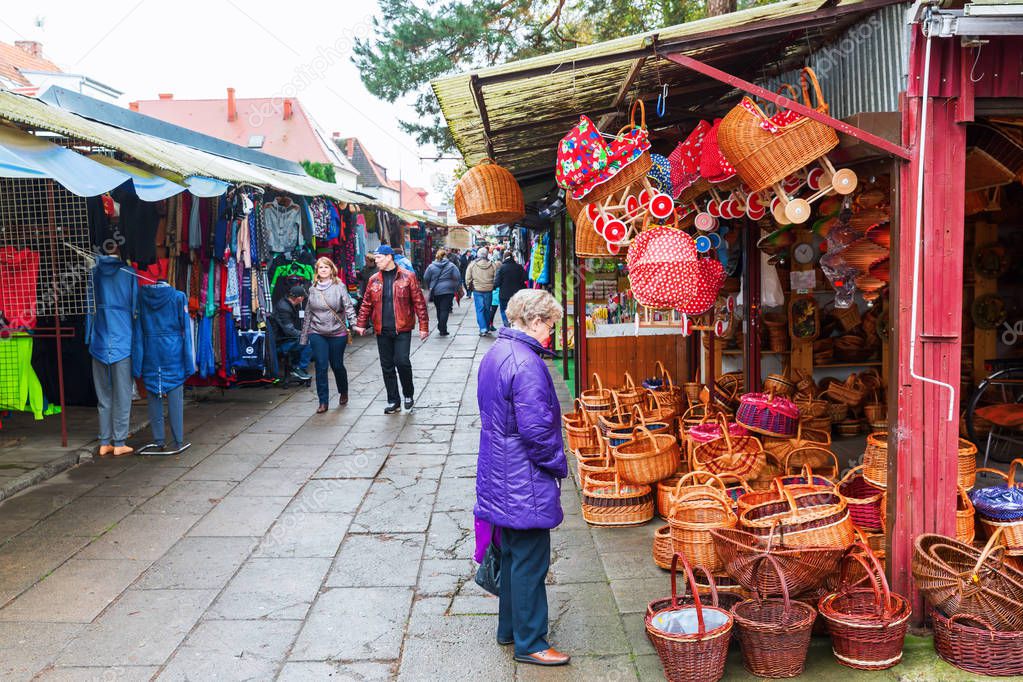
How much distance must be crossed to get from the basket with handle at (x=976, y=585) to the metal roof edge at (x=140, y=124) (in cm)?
857

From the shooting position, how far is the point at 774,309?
8.40 m

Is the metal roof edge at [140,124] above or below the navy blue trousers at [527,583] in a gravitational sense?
above

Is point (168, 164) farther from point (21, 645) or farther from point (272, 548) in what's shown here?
point (21, 645)

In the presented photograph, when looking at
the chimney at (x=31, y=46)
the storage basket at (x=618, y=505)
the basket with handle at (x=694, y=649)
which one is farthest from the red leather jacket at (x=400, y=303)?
the chimney at (x=31, y=46)

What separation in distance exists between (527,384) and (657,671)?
1438mm

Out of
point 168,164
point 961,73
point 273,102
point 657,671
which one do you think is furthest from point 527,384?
point 273,102

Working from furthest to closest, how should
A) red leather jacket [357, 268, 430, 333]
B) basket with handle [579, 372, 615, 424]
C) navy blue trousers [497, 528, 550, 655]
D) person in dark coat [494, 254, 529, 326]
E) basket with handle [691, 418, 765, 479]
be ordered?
1. person in dark coat [494, 254, 529, 326]
2. red leather jacket [357, 268, 430, 333]
3. basket with handle [579, 372, 615, 424]
4. basket with handle [691, 418, 765, 479]
5. navy blue trousers [497, 528, 550, 655]

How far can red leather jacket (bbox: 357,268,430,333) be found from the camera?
9414mm

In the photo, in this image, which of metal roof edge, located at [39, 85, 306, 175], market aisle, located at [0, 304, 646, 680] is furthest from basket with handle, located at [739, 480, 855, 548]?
metal roof edge, located at [39, 85, 306, 175]

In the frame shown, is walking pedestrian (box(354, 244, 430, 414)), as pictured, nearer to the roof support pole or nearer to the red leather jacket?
the red leather jacket

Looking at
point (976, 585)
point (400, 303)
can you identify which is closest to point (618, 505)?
point (976, 585)

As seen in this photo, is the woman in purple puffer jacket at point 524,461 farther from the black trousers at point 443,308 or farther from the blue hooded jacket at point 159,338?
the black trousers at point 443,308

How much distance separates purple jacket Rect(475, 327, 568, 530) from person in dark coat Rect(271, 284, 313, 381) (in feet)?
25.6

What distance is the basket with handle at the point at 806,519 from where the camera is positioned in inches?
160
